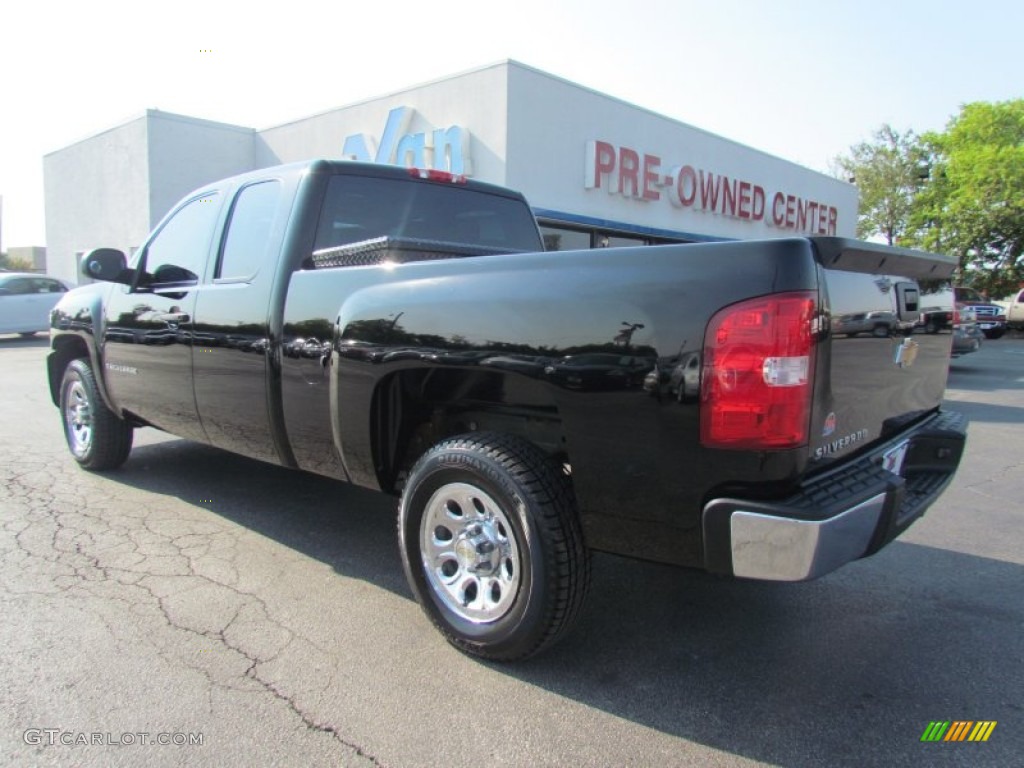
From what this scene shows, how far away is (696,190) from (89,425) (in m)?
15.6

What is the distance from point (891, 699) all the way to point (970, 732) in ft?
0.81

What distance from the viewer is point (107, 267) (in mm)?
4598

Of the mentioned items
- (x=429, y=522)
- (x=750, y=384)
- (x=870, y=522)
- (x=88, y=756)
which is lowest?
(x=88, y=756)

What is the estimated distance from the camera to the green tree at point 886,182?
1517 inches

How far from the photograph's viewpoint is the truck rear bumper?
213 centimetres

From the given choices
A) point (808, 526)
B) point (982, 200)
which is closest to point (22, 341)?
point (808, 526)

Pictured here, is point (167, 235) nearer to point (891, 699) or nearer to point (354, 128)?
point (891, 699)

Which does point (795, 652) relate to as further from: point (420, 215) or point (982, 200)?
point (982, 200)

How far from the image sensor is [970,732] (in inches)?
94.1

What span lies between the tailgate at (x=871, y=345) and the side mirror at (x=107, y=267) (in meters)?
4.13

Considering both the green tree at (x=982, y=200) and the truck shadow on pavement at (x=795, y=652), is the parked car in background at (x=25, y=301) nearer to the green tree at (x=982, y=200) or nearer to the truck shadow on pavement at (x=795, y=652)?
the truck shadow on pavement at (x=795, y=652)

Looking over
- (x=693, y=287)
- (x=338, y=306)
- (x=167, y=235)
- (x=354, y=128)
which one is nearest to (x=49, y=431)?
(x=167, y=235)

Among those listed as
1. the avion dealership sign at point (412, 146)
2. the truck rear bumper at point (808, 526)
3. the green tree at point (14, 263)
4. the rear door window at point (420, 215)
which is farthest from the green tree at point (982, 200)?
the green tree at point (14, 263)

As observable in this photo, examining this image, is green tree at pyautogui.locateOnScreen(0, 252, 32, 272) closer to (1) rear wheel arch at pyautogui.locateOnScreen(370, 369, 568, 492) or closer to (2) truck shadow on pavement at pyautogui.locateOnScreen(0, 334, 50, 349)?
(2) truck shadow on pavement at pyautogui.locateOnScreen(0, 334, 50, 349)
